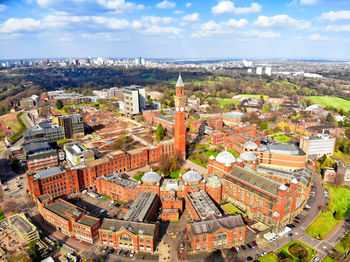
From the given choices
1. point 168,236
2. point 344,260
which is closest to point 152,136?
point 168,236

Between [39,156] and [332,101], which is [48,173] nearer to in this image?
[39,156]

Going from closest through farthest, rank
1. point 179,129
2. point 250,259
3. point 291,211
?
point 250,259 → point 291,211 → point 179,129

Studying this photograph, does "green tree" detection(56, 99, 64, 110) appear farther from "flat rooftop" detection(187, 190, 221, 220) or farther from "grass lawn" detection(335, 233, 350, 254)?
"grass lawn" detection(335, 233, 350, 254)

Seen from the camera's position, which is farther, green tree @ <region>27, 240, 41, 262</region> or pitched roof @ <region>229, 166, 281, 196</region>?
pitched roof @ <region>229, 166, 281, 196</region>

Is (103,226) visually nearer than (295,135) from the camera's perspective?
Yes

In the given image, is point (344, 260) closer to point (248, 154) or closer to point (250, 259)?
point (250, 259)

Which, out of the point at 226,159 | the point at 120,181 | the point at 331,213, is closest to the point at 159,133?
the point at 120,181

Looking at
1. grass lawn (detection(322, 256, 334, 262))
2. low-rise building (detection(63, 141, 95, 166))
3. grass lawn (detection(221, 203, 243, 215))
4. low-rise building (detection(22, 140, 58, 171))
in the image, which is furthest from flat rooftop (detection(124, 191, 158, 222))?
low-rise building (detection(22, 140, 58, 171))
